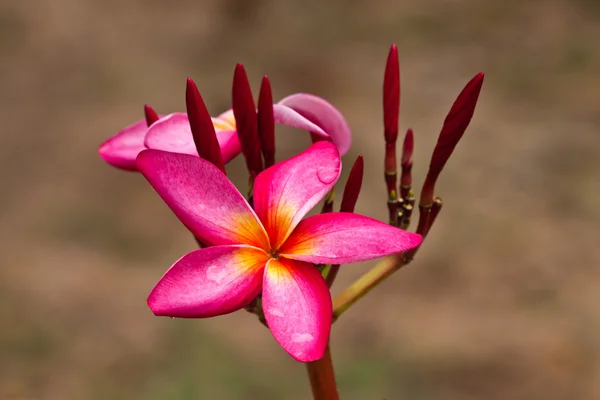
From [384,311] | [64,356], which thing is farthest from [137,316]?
[384,311]

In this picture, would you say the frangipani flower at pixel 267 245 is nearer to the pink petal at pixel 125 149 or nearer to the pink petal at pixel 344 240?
the pink petal at pixel 344 240

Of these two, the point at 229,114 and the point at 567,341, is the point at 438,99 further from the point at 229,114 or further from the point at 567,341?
the point at 229,114

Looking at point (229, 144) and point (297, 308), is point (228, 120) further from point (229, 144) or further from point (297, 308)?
point (297, 308)

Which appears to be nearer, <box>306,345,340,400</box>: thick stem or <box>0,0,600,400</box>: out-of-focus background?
<box>306,345,340,400</box>: thick stem

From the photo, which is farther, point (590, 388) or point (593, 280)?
point (593, 280)

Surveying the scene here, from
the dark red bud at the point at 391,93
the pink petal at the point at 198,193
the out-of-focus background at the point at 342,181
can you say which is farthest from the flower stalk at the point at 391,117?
the out-of-focus background at the point at 342,181

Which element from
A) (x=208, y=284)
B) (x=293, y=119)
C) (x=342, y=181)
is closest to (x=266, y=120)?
(x=293, y=119)

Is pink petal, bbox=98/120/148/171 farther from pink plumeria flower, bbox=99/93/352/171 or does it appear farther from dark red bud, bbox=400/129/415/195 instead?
dark red bud, bbox=400/129/415/195

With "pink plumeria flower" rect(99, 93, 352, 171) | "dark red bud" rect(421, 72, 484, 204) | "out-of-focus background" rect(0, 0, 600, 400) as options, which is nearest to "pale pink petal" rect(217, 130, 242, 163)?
"pink plumeria flower" rect(99, 93, 352, 171)
